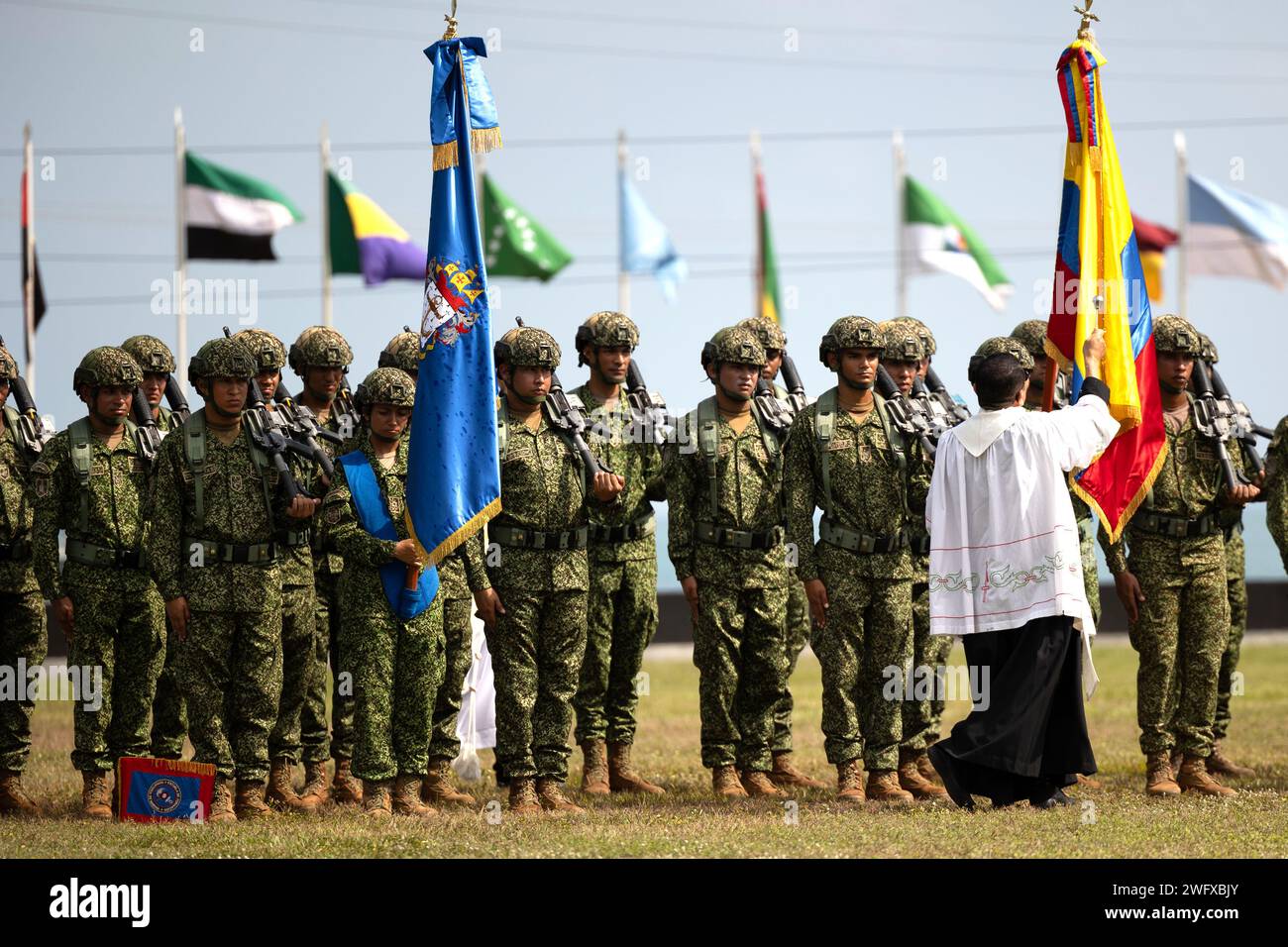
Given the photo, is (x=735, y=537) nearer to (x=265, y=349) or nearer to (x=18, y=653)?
(x=265, y=349)

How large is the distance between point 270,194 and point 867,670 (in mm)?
14962

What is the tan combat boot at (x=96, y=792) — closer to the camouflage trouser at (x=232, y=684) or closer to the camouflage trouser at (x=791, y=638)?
the camouflage trouser at (x=232, y=684)

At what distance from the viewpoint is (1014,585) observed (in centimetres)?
952

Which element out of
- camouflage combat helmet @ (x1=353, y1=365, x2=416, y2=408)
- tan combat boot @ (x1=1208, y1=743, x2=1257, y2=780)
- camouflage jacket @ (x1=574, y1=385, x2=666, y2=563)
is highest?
camouflage combat helmet @ (x1=353, y1=365, x2=416, y2=408)

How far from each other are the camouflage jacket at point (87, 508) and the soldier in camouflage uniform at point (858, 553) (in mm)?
3835

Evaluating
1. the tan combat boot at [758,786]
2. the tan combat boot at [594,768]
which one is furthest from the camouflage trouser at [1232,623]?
the tan combat boot at [594,768]

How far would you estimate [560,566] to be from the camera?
10539 mm

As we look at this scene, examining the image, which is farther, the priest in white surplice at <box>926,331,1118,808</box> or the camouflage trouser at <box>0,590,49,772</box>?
the camouflage trouser at <box>0,590,49,772</box>

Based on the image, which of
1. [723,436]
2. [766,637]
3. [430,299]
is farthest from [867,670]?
[430,299]

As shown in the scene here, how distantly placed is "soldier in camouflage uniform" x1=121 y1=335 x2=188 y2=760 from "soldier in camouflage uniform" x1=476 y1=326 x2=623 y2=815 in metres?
1.82

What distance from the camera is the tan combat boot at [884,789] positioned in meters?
10.6

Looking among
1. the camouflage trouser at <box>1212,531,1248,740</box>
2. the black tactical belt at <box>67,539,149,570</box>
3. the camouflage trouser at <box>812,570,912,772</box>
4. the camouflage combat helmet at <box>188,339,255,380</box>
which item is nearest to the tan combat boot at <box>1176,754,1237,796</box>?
the camouflage trouser at <box>1212,531,1248,740</box>

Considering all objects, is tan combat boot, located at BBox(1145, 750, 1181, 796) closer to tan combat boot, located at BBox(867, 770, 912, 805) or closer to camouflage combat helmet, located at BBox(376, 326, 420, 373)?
tan combat boot, located at BBox(867, 770, 912, 805)

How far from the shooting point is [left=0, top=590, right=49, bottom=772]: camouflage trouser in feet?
35.3
